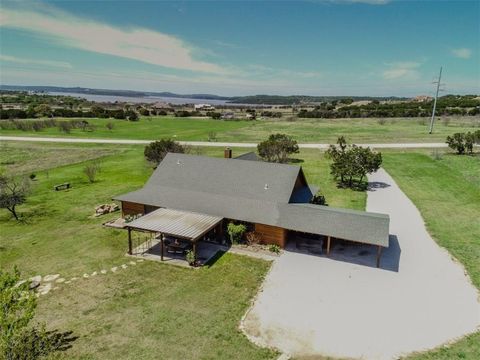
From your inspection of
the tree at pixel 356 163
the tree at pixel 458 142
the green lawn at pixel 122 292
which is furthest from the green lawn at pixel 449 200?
the green lawn at pixel 122 292

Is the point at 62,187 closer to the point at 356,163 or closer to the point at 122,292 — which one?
the point at 122,292

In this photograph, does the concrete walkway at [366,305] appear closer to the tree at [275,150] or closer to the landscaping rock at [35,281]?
the landscaping rock at [35,281]

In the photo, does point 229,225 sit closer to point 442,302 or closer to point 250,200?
point 250,200

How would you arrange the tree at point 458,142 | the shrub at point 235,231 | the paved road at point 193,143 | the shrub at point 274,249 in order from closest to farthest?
the shrub at point 274,249 < the shrub at point 235,231 < the tree at point 458,142 < the paved road at point 193,143

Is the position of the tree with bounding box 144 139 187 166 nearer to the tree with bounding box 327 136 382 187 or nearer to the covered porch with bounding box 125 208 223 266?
the covered porch with bounding box 125 208 223 266

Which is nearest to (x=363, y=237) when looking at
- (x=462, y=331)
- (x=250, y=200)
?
(x=462, y=331)

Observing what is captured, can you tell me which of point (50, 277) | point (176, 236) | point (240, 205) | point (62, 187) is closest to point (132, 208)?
point (176, 236)
